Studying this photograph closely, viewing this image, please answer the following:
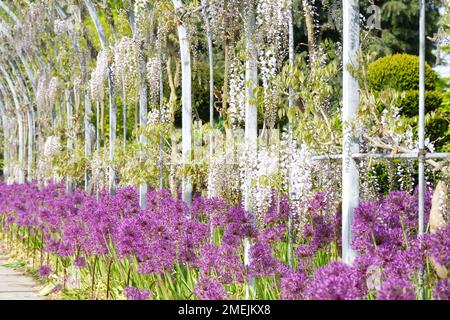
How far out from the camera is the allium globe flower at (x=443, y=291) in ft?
7.77

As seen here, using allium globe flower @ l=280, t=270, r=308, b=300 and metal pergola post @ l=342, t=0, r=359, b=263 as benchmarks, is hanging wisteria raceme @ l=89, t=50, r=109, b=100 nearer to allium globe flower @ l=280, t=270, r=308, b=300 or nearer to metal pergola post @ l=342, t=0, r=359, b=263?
metal pergola post @ l=342, t=0, r=359, b=263

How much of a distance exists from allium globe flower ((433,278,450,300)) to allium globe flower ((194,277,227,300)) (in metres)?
0.87

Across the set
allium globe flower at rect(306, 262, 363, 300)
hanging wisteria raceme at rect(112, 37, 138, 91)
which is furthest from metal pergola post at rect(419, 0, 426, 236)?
hanging wisteria raceme at rect(112, 37, 138, 91)

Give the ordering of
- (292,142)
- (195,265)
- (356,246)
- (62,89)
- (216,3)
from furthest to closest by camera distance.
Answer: (62,89)
(216,3)
(292,142)
(195,265)
(356,246)

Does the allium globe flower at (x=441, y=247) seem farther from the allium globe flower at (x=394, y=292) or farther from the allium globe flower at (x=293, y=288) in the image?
the allium globe flower at (x=293, y=288)

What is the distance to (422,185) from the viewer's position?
10.4 feet

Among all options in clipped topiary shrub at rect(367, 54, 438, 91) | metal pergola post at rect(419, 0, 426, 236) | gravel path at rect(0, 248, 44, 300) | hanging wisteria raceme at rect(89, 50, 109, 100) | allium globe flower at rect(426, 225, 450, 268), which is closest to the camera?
allium globe flower at rect(426, 225, 450, 268)

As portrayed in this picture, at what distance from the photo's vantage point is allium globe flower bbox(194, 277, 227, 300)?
2.85 meters

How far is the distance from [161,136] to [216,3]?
2.04 meters

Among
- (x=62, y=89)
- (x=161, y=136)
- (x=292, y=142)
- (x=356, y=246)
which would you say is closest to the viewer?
(x=356, y=246)

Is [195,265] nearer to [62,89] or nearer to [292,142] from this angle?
[292,142]

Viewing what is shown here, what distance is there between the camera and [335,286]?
2.25 metres
